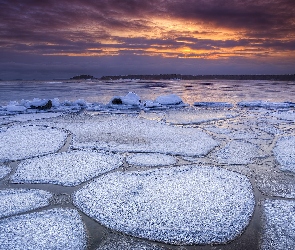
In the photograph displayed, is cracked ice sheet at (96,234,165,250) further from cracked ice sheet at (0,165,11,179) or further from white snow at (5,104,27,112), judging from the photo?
white snow at (5,104,27,112)

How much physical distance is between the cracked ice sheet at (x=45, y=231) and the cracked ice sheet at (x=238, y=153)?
296 cm

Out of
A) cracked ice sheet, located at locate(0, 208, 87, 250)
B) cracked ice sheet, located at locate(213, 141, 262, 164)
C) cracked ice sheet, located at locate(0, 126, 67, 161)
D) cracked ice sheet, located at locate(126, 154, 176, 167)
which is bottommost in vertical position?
cracked ice sheet, located at locate(0, 208, 87, 250)

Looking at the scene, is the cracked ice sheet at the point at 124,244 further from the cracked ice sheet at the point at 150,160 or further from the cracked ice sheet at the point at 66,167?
the cracked ice sheet at the point at 150,160

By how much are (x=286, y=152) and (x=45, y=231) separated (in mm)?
4733

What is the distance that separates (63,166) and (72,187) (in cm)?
86

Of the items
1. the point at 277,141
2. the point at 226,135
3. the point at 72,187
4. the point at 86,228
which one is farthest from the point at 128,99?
the point at 86,228

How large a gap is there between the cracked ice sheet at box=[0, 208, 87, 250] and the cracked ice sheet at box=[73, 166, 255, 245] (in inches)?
9.8

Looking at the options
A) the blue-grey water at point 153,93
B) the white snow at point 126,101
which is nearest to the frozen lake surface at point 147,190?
the white snow at point 126,101

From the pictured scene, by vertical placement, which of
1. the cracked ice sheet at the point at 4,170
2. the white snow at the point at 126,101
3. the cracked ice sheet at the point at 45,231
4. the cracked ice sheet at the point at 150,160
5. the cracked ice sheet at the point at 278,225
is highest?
the white snow at the point at 126,101

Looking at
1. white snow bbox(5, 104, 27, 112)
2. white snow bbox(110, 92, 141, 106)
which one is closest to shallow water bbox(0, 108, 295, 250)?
white snow bbox(5, 104, 27, 112)

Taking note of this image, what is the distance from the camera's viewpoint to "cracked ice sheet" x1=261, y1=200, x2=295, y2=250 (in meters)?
2.50

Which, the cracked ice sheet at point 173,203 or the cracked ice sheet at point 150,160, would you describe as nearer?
the cracked ice sheet at point 173,203

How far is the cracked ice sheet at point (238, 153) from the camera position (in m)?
4.86

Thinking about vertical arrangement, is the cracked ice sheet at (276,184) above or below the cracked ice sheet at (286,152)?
below
